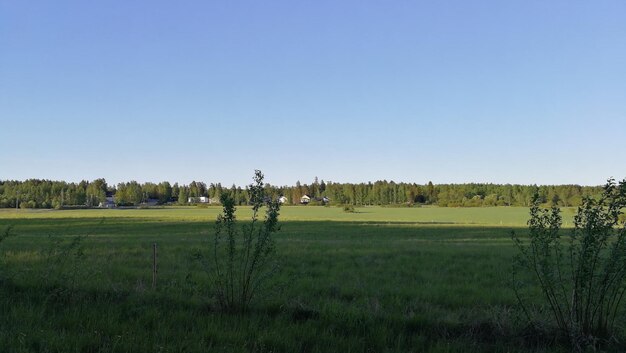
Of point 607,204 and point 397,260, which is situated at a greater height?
point 607,204

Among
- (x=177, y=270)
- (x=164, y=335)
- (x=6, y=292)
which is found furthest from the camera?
(x=177, y=270)

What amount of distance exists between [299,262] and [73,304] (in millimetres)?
10917

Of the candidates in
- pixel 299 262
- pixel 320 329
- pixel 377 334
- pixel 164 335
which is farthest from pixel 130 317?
pixel 299 262

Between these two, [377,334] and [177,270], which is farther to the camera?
[177,270]

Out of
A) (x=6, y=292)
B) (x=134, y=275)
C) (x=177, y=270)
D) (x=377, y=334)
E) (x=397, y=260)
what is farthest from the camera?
(x=397, y=260)

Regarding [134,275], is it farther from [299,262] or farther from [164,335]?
[164,335]

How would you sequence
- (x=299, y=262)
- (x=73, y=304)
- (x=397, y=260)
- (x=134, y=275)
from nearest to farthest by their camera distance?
(x=73, y=304) < (x=134, y=275) < (x=299, y=262) < (x=397, y=260)

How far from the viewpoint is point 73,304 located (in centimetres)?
735

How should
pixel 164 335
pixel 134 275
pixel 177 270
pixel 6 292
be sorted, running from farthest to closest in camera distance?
pixel 177 270
pixel 134 275
pixel 6 292
pixel 164 335

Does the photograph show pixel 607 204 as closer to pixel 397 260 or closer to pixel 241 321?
pixel 241 321

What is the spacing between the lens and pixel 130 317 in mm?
6629

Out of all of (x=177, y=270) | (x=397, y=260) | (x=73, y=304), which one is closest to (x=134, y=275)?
(x=177, y=270)

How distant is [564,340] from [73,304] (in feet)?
24.1

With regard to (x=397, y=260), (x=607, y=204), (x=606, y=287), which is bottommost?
(x=397, y=260)
